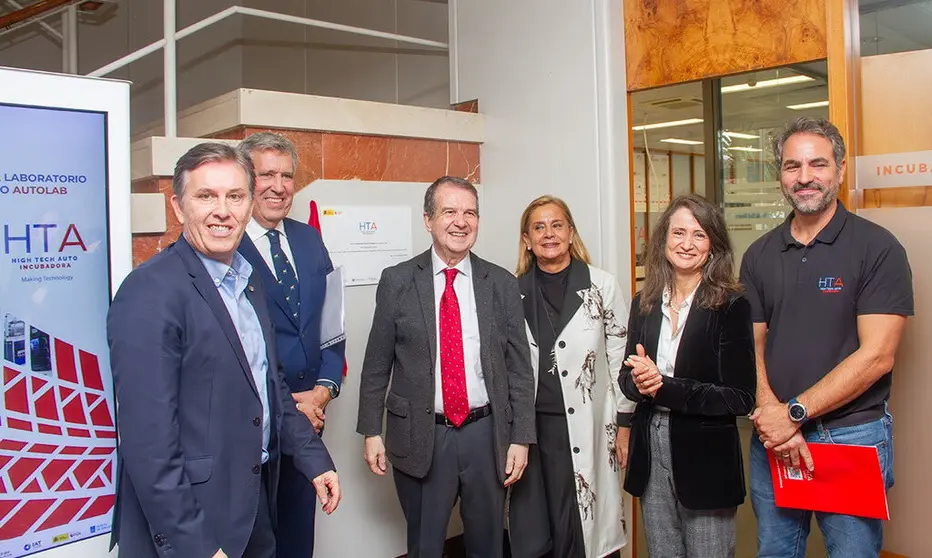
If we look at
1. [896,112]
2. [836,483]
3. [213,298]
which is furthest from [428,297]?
[896,112]

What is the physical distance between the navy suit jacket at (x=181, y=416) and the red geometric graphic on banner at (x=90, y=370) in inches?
19.2

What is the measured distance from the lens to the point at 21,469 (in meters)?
2.03

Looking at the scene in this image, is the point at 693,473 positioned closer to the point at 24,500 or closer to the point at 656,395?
the point at 656,395

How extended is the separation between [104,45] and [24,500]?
15.3ft

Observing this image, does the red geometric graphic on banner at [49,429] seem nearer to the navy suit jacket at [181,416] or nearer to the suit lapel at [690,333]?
the navy suit jacket at [181,416]

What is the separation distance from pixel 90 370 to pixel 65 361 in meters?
0.08

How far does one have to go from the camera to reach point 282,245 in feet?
8.83

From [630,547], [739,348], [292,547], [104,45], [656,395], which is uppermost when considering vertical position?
[104,45]

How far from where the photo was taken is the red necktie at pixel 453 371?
265 cm

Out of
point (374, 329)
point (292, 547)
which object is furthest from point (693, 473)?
point (292, 547)

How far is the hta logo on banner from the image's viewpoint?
7.61 ft

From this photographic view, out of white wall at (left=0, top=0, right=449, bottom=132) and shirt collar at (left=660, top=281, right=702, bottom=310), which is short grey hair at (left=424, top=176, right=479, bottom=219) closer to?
shirt collar at (left=660, top=281, right=702, bottom=310)

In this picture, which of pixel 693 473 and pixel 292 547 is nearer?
pixel 693 473

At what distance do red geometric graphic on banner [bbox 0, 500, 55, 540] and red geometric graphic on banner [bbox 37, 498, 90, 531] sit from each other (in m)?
0.03
